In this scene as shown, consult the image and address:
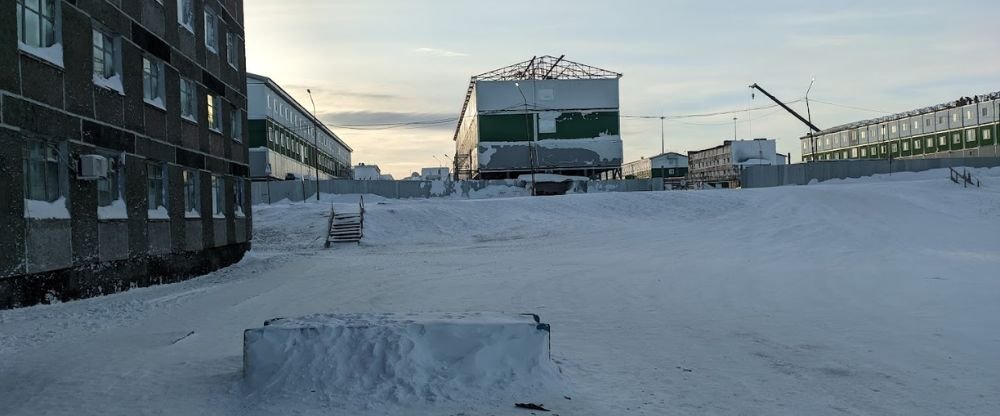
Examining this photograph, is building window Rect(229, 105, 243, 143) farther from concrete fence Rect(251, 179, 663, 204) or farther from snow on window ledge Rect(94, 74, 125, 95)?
concrete fence Rect(251, 179, 663, 204)

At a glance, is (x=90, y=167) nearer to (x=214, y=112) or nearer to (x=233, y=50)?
(x=214, y=112)

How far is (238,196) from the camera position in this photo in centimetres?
2334

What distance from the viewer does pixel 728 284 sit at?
46.0 feet

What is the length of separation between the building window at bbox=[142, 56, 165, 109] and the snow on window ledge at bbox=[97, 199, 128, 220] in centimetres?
265

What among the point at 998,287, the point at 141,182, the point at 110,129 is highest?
the point at 110,129

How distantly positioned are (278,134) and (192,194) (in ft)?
178

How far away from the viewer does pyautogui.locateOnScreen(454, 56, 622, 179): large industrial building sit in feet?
225

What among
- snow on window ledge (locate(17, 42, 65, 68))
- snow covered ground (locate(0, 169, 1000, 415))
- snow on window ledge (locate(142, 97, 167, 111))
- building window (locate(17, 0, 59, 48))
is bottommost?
snow covered ground (locate(0, 169, 1000, 415))

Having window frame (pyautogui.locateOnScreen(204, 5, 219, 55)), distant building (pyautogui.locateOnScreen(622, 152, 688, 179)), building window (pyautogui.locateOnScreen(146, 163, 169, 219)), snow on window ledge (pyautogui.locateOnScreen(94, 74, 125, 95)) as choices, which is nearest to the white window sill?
building window (pyautogui.locateOnScreen(146, 163, 169, 219))

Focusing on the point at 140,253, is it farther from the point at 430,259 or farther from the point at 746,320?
the point at 746,320

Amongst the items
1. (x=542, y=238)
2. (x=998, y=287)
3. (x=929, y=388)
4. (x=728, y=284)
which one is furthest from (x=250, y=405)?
(x=542, y=238)

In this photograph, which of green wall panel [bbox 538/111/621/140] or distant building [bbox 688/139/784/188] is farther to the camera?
distant building [bbox 688/139/784/188]

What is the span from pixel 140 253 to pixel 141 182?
1581 millimetres

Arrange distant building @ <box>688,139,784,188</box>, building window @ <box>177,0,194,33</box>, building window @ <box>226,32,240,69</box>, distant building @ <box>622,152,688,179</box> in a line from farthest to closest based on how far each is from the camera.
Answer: distant building @ <box>622,152,688,179</box> < distant building @ <box>688,139,784,188</box> < building window @ <box>226,32,240,69</box> < building window @ <box>177,0,194,33</box>
